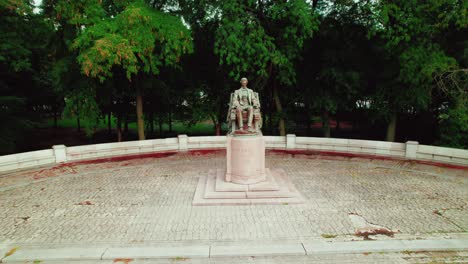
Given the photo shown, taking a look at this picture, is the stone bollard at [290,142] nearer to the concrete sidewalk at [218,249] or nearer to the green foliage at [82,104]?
the concrete sidewalk at [218,249]

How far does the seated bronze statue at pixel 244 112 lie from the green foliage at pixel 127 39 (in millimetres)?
5532

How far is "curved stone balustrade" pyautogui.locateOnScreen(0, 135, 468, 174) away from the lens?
12.1 metres

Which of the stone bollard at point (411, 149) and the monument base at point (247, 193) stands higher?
the stone bollard at point (411, 149)

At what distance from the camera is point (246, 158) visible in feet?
30.4

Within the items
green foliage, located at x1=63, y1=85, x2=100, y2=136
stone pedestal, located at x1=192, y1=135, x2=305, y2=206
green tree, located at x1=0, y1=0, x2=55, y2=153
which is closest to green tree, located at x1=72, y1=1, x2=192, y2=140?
green foliage, located at x1=63, y1=85, x2=100, y2=136

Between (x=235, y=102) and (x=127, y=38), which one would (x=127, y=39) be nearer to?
(x=127, y=38)

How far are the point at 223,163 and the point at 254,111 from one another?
4.09 m

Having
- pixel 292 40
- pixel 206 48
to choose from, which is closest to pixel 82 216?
pixel 292 40

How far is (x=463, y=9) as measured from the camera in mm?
12305

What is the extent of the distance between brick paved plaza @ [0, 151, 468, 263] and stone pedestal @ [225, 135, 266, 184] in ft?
4.43

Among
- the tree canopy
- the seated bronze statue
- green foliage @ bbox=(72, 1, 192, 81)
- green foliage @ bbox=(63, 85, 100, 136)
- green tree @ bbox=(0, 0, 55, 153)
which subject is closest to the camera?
the seated bronze statue

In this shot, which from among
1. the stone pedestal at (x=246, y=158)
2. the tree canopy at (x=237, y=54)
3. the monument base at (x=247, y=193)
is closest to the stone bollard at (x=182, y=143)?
the tree canopy at (x=237, y=54)

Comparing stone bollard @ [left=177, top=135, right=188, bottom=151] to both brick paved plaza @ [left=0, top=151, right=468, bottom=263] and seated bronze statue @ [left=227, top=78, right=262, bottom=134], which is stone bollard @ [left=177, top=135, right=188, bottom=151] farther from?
seated bronze statue @ [left=227, top=78, right=262, bottom=134]

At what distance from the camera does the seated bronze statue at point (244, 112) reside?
9500mm
